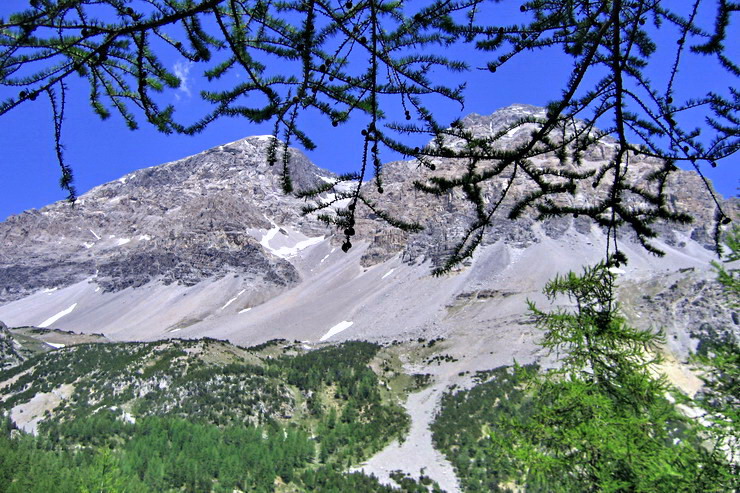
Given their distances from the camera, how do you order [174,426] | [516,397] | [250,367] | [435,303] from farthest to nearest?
[435,303]
[250,367]
[516,397]
[174,426]

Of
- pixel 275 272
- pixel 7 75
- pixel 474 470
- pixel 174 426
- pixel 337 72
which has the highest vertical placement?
pixel 275 272

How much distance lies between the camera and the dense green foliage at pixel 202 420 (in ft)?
105

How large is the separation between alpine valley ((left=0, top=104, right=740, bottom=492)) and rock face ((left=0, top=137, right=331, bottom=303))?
0.80 meters

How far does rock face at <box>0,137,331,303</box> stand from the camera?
14450cm

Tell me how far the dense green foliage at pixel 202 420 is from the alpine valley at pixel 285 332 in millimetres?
258

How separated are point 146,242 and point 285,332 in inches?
3591

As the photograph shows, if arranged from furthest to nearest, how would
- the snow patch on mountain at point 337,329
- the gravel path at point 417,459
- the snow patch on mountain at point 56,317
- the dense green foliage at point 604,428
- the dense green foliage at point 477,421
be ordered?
1. the snow patch on mountain at point 56,317
2. the snow patch on mountain at point 337,329
3. the gravel path at point 417,459
4. the dense green foliage at point 477,421
5. the dense green foliage at point 604,428

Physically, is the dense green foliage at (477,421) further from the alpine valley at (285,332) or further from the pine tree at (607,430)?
the pine tree at (607,430)

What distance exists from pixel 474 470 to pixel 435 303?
54196 millimetres

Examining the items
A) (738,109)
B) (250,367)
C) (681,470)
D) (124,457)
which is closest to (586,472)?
(681,470)

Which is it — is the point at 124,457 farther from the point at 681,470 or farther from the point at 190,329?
the point at 190,329

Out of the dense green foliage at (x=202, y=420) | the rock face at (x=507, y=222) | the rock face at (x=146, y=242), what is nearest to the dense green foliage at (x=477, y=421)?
the dense green foliage at (x=202, y=420)

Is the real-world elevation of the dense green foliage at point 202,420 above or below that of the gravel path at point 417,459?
above

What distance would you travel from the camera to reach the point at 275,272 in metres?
140
